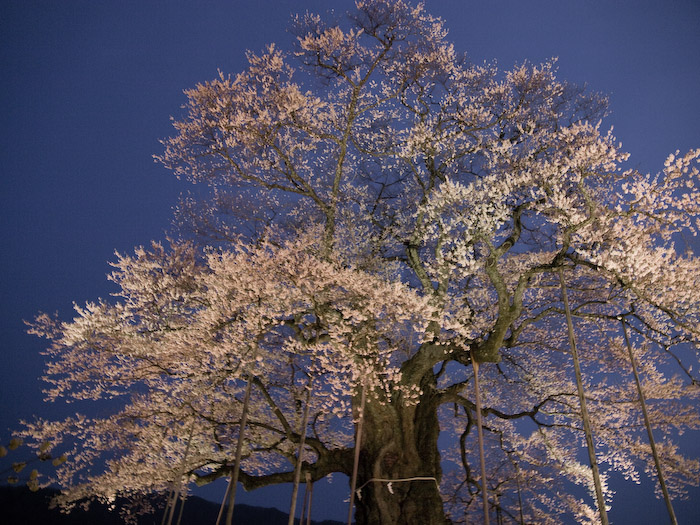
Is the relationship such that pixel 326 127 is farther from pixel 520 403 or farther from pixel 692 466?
pixel 692 466

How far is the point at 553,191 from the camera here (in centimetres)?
1073

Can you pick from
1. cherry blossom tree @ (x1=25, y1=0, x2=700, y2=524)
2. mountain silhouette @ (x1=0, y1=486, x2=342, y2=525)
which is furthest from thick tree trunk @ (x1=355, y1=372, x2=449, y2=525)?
mountain silhouette @ (x1=0, y1=486, x2=342, y2=525)

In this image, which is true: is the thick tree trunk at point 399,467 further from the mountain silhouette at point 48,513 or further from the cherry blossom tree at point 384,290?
the mountain silhouette at point 48,513

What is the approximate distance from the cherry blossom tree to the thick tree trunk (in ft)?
0.17

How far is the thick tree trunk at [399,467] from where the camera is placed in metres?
9.00

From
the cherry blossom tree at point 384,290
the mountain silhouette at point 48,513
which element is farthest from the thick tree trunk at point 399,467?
the mountain silhouette at point 48,513

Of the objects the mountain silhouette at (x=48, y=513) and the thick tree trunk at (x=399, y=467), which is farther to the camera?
the mountain silhouette at (x=48, y=513)

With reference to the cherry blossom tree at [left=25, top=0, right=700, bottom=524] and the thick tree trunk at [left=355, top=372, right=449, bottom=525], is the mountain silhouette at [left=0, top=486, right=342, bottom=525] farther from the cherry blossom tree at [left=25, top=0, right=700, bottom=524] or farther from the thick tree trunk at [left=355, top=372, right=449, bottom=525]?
the thick tree trunk at [left=355, top=372, right=449, bottom=525]

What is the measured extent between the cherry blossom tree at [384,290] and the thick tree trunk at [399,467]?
0.05 m

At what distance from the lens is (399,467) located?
9617mm

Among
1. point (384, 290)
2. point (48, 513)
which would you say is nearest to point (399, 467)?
point (384, 290)

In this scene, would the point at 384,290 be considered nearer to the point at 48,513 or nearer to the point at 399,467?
the point at 399,467

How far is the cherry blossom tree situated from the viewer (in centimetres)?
973

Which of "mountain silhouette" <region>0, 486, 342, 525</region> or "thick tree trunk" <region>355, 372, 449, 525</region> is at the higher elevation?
"thick tree trunk" <region>355, 372, 449, 525</region>
